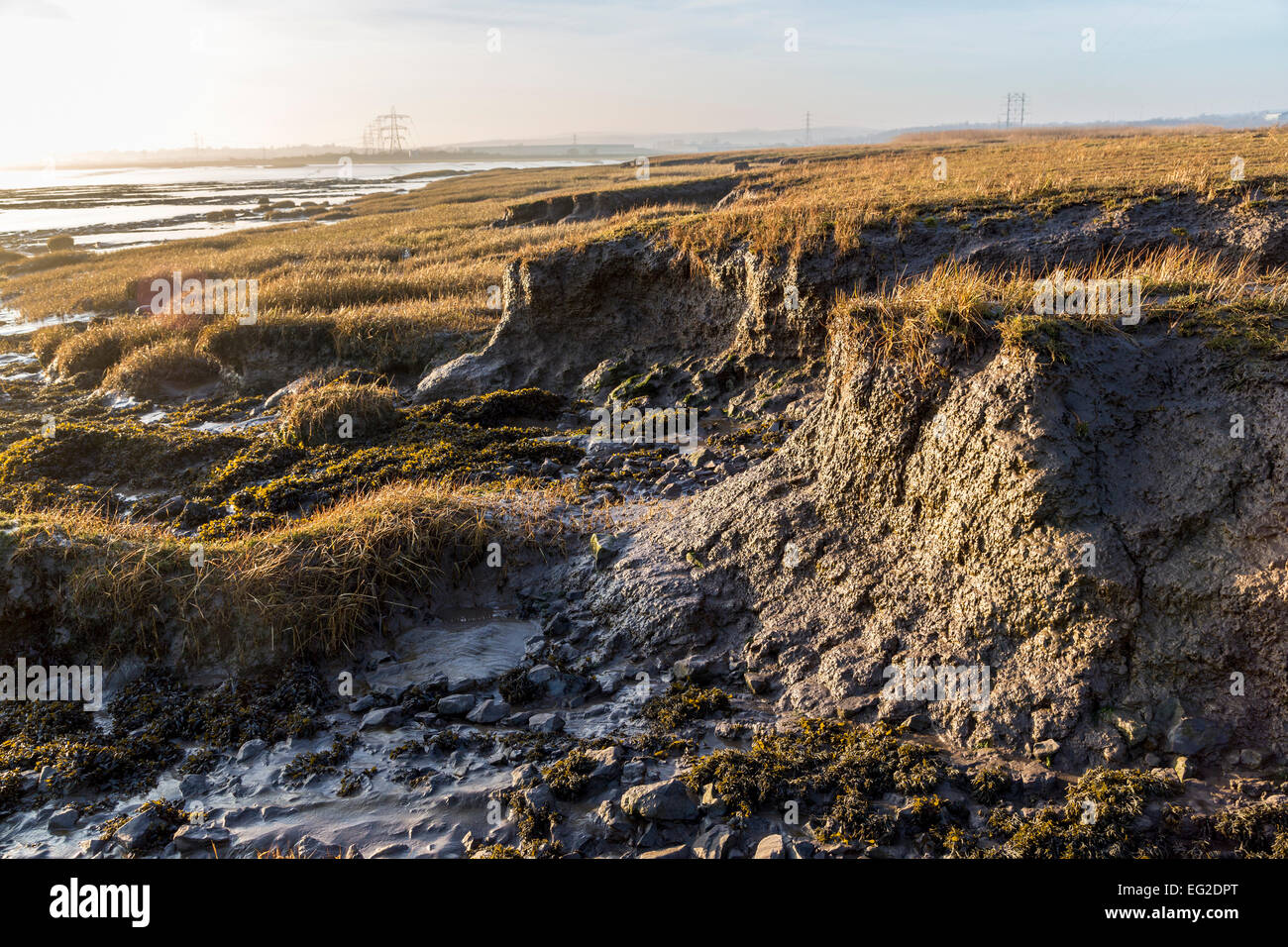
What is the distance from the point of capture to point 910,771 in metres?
4.93

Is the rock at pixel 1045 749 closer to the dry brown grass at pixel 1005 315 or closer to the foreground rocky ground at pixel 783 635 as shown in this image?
the foreground rocky ground at pixel 783 635

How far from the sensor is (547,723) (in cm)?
598

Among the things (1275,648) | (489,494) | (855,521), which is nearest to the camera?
(1275,648)

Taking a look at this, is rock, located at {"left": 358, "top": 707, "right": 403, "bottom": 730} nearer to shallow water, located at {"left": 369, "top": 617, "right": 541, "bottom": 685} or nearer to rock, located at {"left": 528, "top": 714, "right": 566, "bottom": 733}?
shallow water, located at {"left": 369, "top": 617, "right": 541, "bottom": 685}

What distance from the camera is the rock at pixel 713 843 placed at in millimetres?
4500

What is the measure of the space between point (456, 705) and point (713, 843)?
2665 mm

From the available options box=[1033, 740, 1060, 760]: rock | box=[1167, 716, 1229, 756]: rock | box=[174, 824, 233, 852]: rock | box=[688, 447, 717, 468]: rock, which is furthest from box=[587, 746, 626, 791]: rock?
box=[688, 447, 717, 468]: rock

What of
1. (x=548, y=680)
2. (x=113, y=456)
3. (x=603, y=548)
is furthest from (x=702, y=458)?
(x=113, y=456)

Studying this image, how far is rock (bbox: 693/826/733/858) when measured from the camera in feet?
14.8

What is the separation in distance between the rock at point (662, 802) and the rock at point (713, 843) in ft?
0.56

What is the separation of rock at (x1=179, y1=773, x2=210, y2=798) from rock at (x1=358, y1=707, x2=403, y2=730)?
113 centimetres
